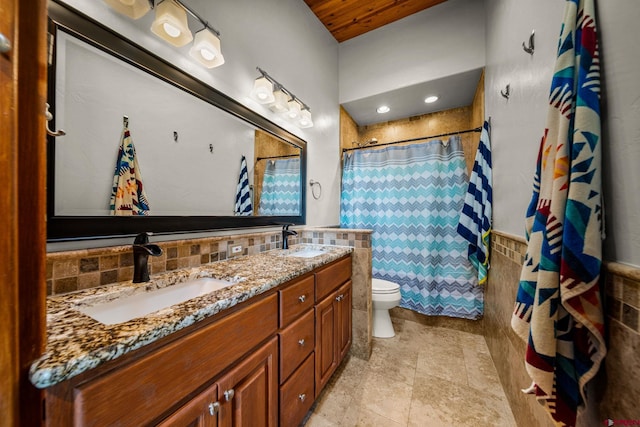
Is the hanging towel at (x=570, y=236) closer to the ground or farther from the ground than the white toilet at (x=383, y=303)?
farther from the ground

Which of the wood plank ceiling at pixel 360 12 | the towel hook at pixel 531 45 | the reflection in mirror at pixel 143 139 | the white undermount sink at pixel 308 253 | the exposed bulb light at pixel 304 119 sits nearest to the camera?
the reflection in mirror at pixel 143 139

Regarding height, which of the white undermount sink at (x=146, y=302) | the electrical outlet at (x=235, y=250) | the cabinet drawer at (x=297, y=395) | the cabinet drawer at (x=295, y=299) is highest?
the electrical outlet at (x=235, y=250)

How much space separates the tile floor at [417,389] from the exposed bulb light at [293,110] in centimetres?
195

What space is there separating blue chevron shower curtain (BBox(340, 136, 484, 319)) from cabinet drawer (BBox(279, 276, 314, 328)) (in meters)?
1.43

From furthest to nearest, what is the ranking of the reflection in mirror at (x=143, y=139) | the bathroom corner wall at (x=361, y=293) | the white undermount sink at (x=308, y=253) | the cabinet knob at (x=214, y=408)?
the bathroom corner wall at (x=361, y=293) → the white undermount sink at (x=308, y=253) → the reflection in mirror at (x=143, y=139) → the cabinet knob at (x=214, y=408)

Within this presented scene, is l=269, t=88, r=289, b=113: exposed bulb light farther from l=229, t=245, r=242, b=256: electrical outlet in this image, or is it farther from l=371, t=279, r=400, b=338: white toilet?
l=371, t=279, r=400, b=338: white toilet

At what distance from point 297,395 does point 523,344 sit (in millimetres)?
1159

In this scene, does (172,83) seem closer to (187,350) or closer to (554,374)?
(187,350)

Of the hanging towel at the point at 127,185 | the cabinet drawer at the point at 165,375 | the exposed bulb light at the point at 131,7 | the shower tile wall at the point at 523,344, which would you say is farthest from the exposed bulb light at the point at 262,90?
the shower tile wall at the point at 523,344

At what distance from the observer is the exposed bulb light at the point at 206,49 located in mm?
1102

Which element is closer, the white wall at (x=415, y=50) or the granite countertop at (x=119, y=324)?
the granite countertop at (x=119, y=324)

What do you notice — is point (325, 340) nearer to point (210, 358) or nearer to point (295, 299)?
point (295, 299)

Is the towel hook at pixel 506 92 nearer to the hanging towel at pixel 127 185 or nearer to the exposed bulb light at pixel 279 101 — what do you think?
the exposed bulb light at pixel 279 101

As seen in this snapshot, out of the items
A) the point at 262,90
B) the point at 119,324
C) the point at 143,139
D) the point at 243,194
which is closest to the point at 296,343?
the point at 119,324
